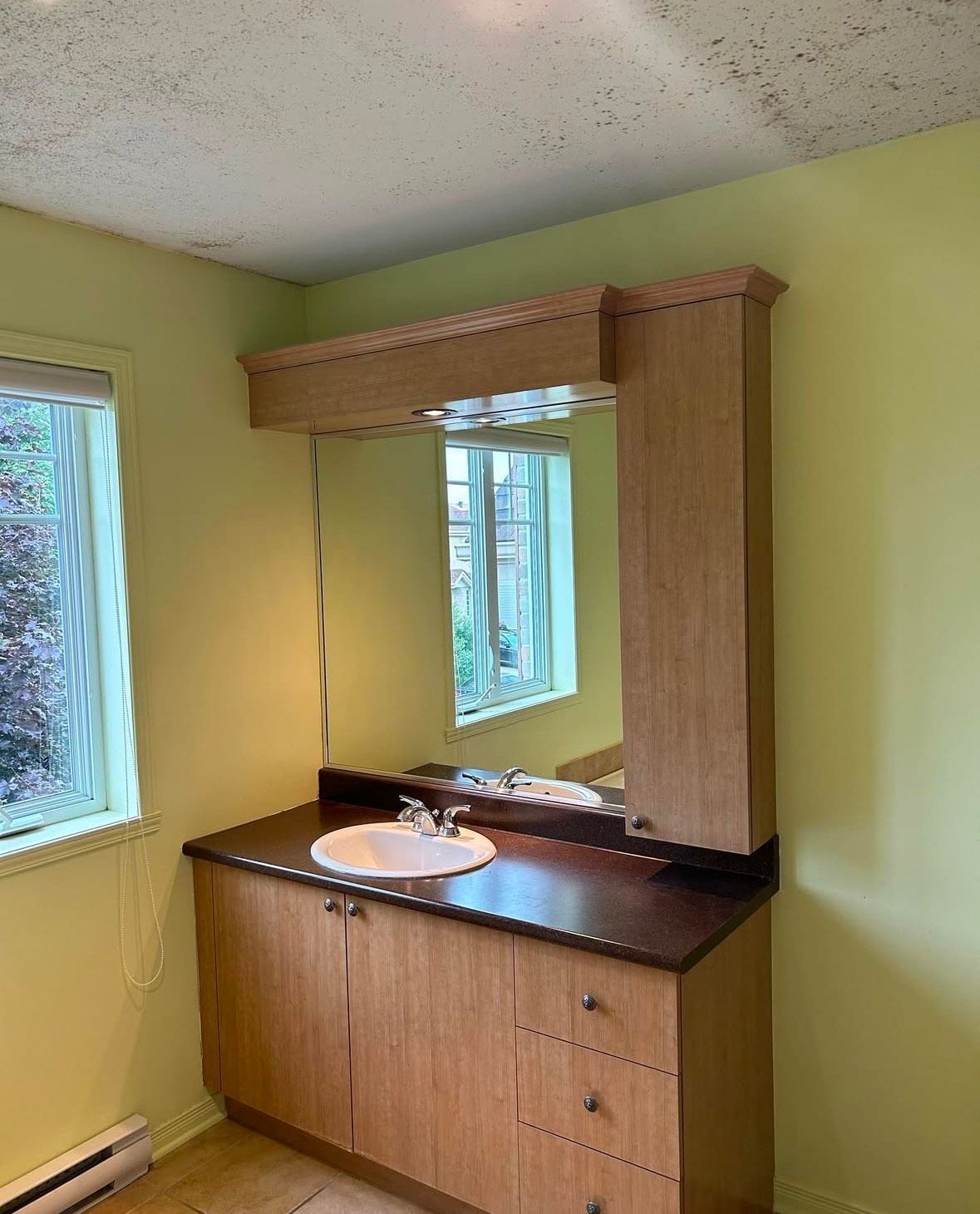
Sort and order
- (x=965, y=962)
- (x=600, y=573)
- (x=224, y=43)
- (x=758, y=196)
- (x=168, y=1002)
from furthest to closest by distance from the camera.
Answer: (x=168, y=1002), (x=600, y=573), (x=758, y=196), (x=965, y=962), (x=224, y=43)

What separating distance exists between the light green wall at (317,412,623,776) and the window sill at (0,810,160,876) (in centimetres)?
70

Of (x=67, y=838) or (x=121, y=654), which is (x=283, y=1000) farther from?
(x=121, y=654)

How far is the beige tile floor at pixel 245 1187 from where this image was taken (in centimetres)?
241

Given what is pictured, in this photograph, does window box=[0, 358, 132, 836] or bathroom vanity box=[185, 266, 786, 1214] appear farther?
window box=[0, 358, 132, 836]

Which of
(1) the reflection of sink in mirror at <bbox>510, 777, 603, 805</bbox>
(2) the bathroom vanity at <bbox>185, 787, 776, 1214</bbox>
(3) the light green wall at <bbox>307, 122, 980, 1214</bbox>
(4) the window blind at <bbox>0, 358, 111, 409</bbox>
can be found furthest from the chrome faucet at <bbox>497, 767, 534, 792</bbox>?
(4) the window blind at <bbox>0, 358, 111, 409</bbox>

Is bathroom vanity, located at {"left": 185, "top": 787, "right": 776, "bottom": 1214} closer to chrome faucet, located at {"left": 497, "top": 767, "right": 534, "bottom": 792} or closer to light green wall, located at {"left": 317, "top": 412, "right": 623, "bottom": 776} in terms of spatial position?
chrome faucet, located at {"left": 497, "top": 767, "right": 534, "bottom": 792}

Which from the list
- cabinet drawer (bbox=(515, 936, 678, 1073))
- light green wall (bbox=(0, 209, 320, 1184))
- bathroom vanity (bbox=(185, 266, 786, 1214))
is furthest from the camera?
light green wall (bbox=(0, 209, 320, 1184))

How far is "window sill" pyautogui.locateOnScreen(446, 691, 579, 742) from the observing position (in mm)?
2588

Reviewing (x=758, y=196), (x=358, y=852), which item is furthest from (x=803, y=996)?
(x=758, y=196)

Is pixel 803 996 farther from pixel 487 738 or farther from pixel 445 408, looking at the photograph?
pixel 445 408

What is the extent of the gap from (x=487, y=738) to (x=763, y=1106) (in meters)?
1.14

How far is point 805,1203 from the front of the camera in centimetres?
231

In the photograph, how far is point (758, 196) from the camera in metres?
2.26

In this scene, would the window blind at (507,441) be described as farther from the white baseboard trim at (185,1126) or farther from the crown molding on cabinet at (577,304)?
the white baseboard trim at (185,1126)
